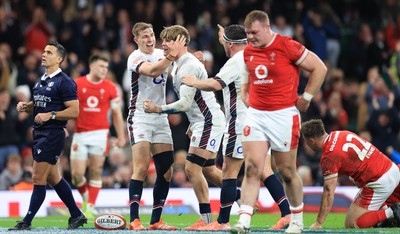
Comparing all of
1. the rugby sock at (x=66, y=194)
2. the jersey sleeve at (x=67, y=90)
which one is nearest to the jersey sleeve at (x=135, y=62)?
the jersey sleeve at (x=67, y=90)

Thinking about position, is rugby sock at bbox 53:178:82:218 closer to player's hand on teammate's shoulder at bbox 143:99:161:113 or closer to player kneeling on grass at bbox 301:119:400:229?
player's hand on teammate's shoulder at bbox 143:99:161:113

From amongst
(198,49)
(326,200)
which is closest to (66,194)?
(326,200)

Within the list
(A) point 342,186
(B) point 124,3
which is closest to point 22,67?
(B) point 124,3

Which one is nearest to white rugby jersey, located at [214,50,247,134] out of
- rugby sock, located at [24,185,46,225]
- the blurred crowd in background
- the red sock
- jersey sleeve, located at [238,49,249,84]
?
jersey sleeve, located at [238,49,249,84]

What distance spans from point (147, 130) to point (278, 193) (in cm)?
198

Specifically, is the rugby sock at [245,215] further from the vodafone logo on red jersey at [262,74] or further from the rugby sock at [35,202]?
the rugby sock at [35,202]

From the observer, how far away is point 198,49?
2462 centimetres

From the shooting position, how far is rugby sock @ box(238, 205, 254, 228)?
11797mm

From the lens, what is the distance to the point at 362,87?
25.3 m

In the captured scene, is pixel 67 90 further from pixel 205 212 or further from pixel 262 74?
pixel 262 74

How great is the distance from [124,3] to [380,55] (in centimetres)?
660

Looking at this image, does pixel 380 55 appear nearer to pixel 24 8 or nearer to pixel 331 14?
pixel 331 14

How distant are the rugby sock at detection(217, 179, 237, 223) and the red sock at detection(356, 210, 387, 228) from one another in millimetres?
1975

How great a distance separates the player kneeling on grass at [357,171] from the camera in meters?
13.7
